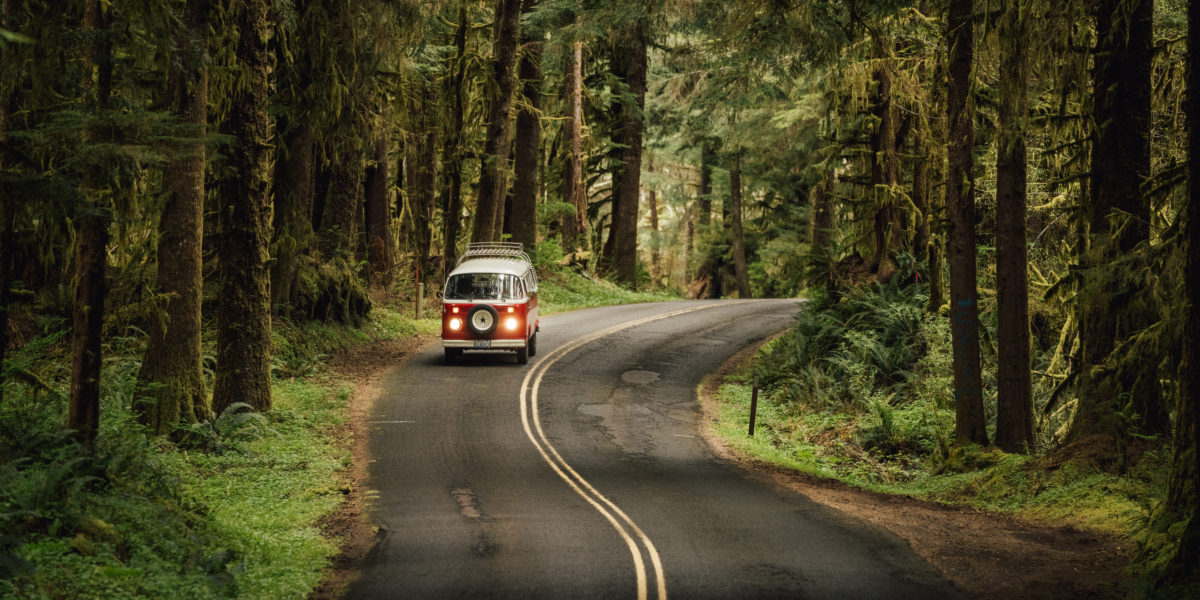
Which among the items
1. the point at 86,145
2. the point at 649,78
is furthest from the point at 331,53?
the point at 649,78

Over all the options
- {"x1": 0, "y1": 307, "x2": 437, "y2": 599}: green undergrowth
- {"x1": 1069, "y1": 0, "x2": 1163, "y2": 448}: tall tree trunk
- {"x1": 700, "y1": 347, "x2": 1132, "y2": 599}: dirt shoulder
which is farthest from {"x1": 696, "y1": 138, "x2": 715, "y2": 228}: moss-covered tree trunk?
{"x1": 700, "y1": 347, "x2": 1132, "y2": 599}: dirt shoulder

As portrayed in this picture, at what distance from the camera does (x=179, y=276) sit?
14242 millimetres

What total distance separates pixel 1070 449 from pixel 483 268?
47.2ft

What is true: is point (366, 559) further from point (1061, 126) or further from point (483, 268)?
point (483, 268)

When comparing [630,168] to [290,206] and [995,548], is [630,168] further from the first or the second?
[995,548]

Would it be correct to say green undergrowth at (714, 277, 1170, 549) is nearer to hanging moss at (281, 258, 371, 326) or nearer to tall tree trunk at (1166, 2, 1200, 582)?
tall tree trunk at (1166, 2, 1200, 582)

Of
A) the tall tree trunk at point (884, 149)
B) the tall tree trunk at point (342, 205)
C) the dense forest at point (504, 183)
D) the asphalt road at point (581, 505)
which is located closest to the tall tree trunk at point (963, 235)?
the dense forest at point (504, 183)

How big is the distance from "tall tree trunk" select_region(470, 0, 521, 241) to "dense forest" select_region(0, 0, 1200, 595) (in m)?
0.10

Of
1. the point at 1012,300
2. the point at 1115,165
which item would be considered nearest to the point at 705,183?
the point at 1012,300

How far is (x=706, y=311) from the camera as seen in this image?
3425 cm

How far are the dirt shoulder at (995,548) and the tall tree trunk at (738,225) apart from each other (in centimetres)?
3320

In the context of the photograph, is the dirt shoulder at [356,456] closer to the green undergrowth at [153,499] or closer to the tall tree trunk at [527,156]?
the green undergrowth at [153,499]

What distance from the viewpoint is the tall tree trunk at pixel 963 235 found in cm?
1538

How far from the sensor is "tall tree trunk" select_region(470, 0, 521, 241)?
29.1 m
